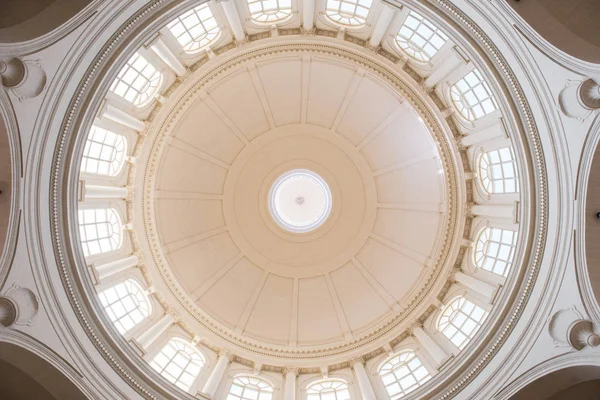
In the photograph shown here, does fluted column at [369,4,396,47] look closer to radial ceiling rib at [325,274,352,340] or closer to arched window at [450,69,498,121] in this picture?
arched window at [450,69,498,121]

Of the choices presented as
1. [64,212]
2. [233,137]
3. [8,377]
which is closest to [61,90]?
[64,212]

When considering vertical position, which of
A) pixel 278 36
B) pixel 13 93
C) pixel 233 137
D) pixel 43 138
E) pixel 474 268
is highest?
pixel 278 36

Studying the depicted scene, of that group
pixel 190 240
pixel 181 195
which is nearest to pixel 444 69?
pixel 181 195

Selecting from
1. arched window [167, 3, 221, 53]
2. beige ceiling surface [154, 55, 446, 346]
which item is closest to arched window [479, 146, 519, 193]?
beige ceiling surface [154, 55, 446, 346]

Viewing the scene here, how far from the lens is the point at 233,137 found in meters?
23.5

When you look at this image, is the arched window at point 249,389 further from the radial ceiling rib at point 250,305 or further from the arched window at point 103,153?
the arched window at point 103,153

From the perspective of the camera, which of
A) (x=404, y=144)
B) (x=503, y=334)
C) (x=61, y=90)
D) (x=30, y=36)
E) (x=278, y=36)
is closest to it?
(x=30, y=36)

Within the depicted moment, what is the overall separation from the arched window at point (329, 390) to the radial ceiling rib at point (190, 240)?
32.2 ft

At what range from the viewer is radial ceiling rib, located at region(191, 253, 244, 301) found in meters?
22.7

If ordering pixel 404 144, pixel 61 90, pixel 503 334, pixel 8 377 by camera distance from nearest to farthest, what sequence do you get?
pixel 61 90, pixel 8 377, pixel 503 334, pixel 404 144

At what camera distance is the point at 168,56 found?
17.0 meters

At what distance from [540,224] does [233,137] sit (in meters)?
15.9

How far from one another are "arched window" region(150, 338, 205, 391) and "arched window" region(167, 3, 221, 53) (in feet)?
43.1

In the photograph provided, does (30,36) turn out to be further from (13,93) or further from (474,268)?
(474,268)
